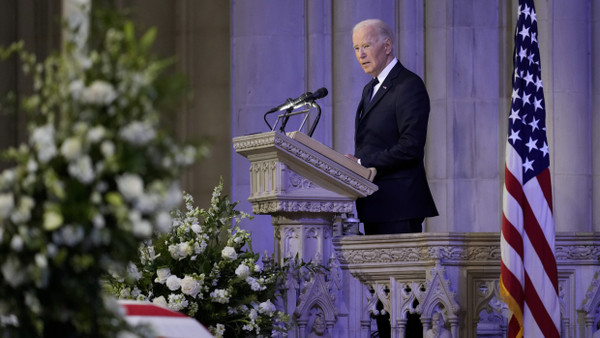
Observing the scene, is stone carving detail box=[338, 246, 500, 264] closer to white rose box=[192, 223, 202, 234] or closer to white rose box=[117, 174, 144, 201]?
white rose box=[192, 223, 202, 234]

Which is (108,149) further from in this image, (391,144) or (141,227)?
(391,144)

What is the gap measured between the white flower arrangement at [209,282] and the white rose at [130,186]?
11.0ft

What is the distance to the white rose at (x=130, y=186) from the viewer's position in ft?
7.79

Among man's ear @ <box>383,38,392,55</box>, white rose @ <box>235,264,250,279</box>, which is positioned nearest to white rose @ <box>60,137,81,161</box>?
white rose @ <box>235,264,250,279</box>

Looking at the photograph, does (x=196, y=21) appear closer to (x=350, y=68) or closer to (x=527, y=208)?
(x=350, y=68)

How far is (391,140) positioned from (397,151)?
236 millimetres

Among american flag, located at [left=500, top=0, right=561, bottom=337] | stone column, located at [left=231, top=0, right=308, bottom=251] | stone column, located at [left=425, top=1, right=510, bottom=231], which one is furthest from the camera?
stone column, located at [left=231, top=0, right=308, bottom=251]

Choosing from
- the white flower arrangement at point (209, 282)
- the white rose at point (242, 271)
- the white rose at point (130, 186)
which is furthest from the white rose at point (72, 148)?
the white rose at point (242, 271)

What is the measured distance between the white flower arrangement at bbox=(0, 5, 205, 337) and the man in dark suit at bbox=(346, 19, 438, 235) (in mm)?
3781

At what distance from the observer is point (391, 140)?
21.1 ft

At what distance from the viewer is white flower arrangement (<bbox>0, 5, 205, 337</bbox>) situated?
7.96ft

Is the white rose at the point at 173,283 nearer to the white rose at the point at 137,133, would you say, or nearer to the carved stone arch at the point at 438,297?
the carved stone arch at the point at 438,297

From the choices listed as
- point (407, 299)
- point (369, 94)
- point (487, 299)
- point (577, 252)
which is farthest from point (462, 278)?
point (369, 94)

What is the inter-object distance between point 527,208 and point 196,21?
5639mm
